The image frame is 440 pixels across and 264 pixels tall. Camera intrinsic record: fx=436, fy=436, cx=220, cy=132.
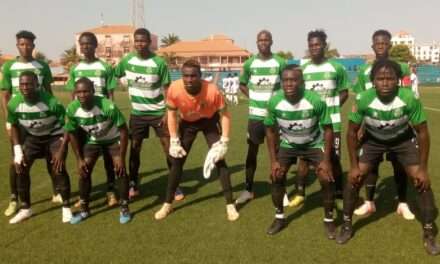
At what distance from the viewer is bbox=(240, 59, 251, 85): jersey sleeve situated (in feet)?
19.9

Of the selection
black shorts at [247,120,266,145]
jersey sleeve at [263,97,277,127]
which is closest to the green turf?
black shorts at [247,120,266,145]

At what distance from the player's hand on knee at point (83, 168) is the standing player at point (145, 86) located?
1.05 m

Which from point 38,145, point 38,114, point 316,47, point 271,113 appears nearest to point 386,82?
point 271,113

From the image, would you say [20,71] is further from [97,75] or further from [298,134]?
[298,134]

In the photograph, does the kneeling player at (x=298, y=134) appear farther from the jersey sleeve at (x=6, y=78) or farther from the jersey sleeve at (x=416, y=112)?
the jersey sleeve at (x=6, y=78)

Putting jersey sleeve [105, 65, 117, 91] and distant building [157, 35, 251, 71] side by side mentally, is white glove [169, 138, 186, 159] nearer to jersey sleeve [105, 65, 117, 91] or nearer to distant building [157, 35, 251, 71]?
jersey sleeve [105, 65, 117, 91]

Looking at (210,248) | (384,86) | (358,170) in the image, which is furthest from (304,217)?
(384,86)

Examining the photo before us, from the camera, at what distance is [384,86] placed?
167 inches

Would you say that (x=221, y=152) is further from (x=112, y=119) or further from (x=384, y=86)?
(x=384, y=86)

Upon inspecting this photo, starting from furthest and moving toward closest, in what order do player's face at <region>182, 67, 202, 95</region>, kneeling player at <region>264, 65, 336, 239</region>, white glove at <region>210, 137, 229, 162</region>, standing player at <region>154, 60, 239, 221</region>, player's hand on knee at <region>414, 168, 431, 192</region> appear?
white glove at <region>210, 137, 229, 162</region>
standing player at <region>154, 60, 239, 221</region>
player's face at <region>182, 67, 202, 95</region>
kneeling player at <region>264, 65, 336, 239</region>
player's hand on knee at <region>414, 168, 431, 192</region>

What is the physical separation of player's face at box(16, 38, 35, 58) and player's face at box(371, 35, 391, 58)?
15.0 feet

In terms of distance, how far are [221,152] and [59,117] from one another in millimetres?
2093

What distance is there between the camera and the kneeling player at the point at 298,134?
4.68 m

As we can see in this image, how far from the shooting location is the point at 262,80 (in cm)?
596
